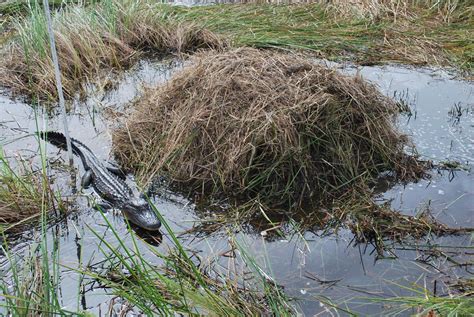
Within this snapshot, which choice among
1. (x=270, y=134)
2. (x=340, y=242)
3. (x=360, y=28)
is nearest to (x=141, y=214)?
(x=270, y=134)

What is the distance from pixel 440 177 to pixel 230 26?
144 inches

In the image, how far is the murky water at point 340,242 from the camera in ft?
9.75

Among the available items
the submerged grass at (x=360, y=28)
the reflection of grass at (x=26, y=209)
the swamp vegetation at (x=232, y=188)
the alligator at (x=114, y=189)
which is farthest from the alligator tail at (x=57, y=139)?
the submerged grass at (x=360, y=28)

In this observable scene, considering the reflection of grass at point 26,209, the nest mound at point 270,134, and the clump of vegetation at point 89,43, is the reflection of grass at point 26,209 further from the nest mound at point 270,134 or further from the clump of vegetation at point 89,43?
the clump of vegetation at point 89,43

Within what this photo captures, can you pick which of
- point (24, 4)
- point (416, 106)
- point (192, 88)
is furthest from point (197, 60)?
point (24, 4)

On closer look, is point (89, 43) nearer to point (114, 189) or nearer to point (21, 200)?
point (114, 189)

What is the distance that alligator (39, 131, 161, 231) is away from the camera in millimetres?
3591

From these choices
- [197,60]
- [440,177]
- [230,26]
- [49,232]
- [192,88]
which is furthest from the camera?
[230,26]

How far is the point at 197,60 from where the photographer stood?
15.5ft

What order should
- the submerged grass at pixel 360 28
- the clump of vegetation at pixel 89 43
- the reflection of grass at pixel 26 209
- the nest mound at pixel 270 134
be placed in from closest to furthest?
the reflection of grass at pixel 26 209, the nest mound at pixel 270 134, the clump of vegetation at pixel 89 43, the submerged grass at pixel 360 28

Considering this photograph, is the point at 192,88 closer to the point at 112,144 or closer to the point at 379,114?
the point at 112,144

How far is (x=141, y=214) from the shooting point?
142 inches

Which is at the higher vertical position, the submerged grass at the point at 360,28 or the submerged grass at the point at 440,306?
the submerged grass at the point at 360,28

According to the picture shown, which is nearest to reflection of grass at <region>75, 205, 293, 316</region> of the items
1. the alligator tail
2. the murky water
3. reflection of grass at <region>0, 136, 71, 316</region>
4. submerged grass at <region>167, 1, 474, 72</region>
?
the murky water
